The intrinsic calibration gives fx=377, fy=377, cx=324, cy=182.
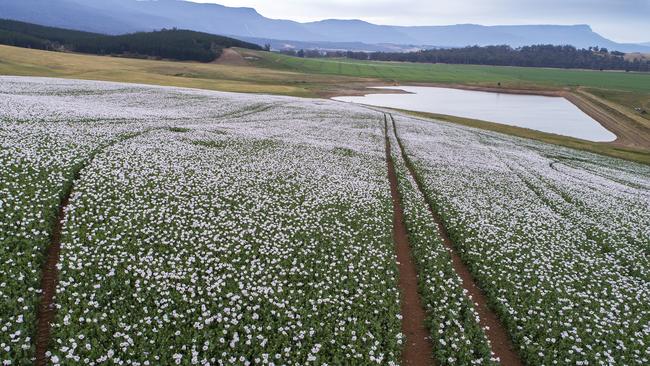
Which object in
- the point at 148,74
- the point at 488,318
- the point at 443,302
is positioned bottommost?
the point at 488,318

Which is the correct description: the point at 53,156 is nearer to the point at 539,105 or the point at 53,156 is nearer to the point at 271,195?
the point at 271,195

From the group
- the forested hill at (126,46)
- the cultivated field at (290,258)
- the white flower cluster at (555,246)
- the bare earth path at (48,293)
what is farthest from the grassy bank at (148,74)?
the bare earth path at (48,293)

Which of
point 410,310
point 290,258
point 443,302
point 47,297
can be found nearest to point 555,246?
point 443,302

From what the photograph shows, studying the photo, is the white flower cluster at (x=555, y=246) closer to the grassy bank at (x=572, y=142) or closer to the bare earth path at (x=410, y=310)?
the bare earth path at (x=410, y=310)

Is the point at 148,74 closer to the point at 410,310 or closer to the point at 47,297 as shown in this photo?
the point at 47,297

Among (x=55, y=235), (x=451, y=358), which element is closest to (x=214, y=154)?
(x=55, y=235)

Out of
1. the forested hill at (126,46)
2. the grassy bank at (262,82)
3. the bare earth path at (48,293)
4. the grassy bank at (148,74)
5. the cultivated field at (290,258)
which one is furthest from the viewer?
the forested hill at (126,46)
